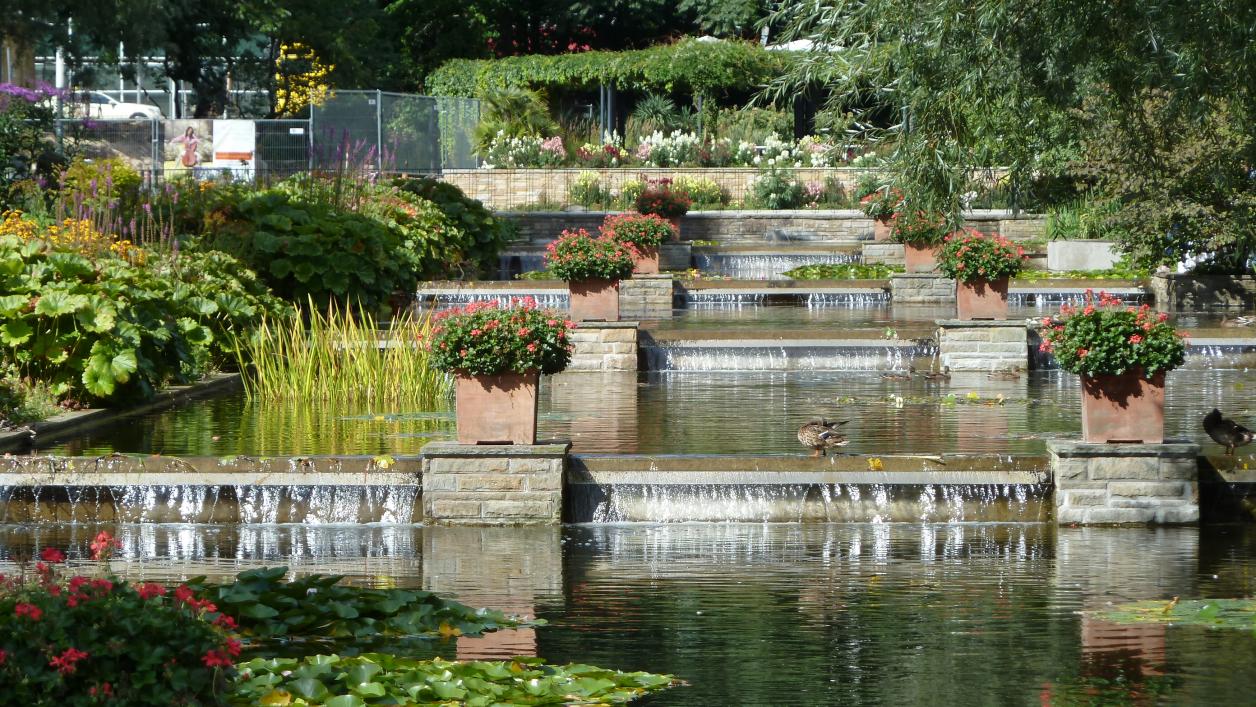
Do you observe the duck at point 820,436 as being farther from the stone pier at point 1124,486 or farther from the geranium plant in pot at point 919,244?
the geranium plant in pot at point 919,244

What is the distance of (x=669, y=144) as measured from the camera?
1566 inches

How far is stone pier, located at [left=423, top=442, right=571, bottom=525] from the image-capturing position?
38.0 ft

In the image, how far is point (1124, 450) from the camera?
11.5m

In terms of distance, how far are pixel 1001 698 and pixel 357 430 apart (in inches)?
339

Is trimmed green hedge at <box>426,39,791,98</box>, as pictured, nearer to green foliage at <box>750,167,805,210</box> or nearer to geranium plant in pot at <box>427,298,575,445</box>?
green foliage at <box>750,167,805,210</box>

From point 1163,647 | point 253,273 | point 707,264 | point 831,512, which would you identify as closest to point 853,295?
point 707,264

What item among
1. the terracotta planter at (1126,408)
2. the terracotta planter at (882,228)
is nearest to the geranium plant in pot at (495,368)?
the terracotta planter at (1126,408)

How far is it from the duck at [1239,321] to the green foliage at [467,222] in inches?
480

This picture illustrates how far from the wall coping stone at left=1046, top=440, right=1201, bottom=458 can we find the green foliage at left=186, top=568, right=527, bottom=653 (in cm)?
467

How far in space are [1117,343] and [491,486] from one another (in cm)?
435

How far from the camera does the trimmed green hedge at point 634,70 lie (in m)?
46.4

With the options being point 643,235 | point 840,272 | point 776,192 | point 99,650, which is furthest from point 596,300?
point 776,192

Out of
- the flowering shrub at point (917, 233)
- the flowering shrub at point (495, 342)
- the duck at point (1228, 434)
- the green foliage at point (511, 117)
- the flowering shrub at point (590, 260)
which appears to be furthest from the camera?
the green foliage at point (511, 117)

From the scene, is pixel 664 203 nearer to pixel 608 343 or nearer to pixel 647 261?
pixel 647 261
